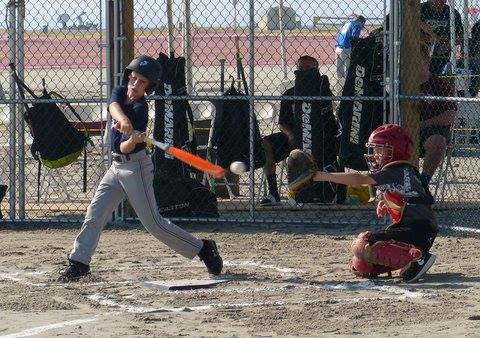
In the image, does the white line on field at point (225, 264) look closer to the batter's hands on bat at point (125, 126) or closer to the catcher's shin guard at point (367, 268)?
the catcher's shin guard at point (367, 268)

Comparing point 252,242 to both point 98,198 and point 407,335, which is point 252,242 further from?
point 407,335

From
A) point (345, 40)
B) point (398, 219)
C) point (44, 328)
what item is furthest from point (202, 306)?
point (345, 40)

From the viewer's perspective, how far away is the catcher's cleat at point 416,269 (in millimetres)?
8812

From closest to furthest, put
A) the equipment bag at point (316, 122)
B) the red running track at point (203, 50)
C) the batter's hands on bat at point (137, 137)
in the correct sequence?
the batter's hands on bat at point (137, 137) < the equipment bag at point (316, 122) < the red running track at point (203, 50)

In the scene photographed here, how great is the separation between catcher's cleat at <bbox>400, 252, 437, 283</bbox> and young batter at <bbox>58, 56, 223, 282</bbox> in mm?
1460

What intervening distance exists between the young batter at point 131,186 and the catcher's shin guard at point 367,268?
1.07 meters

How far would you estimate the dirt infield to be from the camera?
23.9 ft

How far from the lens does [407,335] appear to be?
6992mm

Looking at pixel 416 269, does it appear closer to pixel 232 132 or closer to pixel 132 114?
pixel 132 114

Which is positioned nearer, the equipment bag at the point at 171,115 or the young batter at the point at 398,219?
the young batter at the point at 398,219


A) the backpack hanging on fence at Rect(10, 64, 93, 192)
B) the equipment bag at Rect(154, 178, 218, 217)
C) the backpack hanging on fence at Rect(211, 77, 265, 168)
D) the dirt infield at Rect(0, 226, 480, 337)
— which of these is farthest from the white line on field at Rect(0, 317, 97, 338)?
the backpack hanging on fence at Rect(211, 77, 265, 168)

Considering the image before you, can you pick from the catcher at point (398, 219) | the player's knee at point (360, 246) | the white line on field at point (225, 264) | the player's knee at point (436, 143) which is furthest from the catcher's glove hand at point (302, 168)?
the player's knee at point (436, 143)

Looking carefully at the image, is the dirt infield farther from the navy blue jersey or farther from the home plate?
the navy blue jersey

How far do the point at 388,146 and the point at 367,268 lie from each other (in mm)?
950
